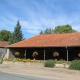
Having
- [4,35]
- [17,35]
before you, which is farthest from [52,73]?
[4,35]

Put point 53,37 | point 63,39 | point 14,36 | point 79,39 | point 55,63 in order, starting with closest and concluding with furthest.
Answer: point 55,63 → point 79,39 → point 63,39 → point 53,37 → point 14,36

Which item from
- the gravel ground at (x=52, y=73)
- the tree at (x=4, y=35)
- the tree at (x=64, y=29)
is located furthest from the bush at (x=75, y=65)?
the tree at (x=4, y=35)

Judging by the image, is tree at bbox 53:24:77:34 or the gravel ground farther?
tree at bbox 53:24:77:34

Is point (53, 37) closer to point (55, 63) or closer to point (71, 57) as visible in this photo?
point (71, 57)

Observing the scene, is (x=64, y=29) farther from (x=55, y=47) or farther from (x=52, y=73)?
(x=52, y=73)

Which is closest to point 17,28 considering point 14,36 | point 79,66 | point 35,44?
point 14,36

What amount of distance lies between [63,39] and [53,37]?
9.33 ft

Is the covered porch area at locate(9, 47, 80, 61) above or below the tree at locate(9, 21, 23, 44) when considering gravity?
below

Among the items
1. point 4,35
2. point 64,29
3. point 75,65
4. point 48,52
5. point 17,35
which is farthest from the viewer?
point 4,35

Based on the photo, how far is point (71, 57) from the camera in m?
29.0

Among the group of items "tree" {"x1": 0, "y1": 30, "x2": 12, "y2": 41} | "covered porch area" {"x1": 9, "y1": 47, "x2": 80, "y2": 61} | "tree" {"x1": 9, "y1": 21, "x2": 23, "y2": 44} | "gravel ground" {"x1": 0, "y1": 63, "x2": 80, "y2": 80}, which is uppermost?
"tree" {"x1": 0, "y1": 30, "x2": 12, "y2": 41}

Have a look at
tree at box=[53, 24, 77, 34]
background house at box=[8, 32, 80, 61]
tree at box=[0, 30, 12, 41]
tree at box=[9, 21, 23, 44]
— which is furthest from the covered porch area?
tree at box=[0, 30, 12, 41]

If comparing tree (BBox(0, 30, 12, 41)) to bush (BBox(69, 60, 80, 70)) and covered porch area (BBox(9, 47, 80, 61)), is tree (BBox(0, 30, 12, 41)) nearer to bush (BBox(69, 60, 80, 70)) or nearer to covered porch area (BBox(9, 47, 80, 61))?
covered porch area (BBox(9, 47, 80, 61))

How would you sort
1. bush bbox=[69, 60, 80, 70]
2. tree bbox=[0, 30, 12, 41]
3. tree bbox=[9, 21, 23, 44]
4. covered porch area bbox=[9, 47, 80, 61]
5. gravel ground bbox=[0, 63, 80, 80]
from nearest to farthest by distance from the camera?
gravel ground bbox=[0, 63, 80, 80]
bush bbox=[69, 60, 80, 70]
covered porch area bbox=[9, 47, 80, 61]
tree bbox=[9, 21, 23, 44]
tree bbox=[0, 30, 12, 41]
